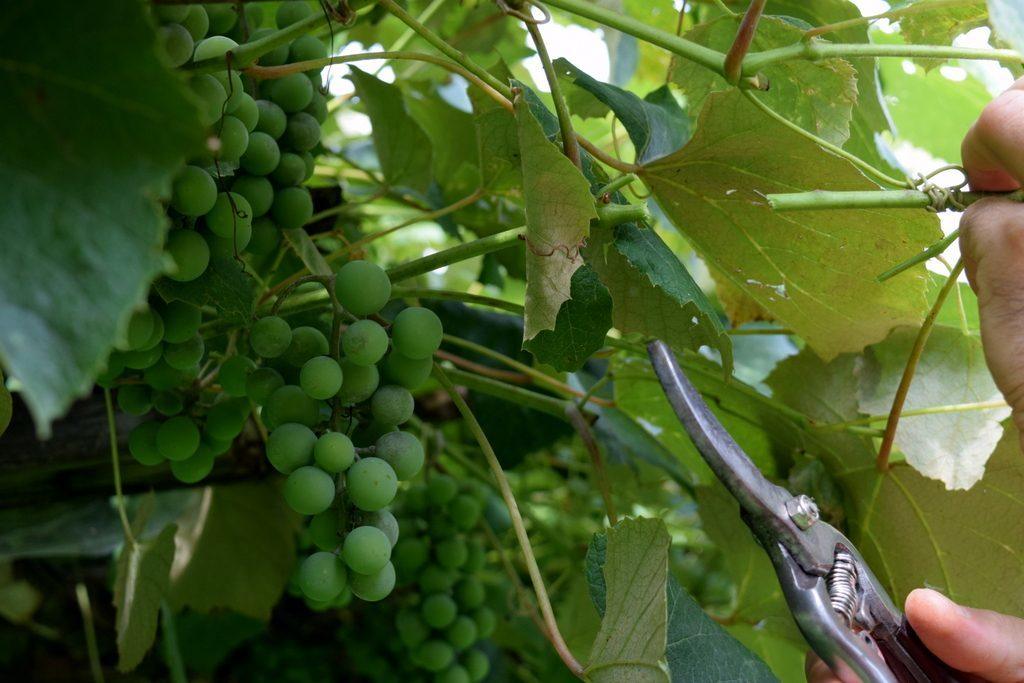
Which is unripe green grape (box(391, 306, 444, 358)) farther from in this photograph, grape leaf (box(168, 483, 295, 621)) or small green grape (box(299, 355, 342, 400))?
grape leaf (box(168, 483, 295, 621))

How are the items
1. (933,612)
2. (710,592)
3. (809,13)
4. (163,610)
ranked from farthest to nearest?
(710,592), (163,610), (809,13), (933,612)

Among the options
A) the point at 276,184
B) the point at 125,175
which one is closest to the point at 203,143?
the point at 125,175

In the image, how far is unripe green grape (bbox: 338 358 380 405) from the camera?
0.56 meters

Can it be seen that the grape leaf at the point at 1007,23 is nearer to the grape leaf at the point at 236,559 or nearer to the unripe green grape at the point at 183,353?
the unripe green grape at the point at 183,353

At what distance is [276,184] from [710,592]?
3.30 feet

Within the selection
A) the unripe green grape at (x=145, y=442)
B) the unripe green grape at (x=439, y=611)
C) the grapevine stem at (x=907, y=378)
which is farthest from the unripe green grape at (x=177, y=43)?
the unripe green grape at (x=439, y=611)

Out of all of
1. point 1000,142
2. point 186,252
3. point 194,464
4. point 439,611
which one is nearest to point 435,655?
point 439,611

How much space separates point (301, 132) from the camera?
25.0 inches

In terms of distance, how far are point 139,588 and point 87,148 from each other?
1.78 ft

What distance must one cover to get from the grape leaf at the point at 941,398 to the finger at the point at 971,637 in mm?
124

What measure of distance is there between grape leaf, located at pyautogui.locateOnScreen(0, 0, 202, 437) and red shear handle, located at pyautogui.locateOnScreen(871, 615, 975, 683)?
1.85ft

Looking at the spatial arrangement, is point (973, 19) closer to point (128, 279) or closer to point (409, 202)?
point (409, 202)

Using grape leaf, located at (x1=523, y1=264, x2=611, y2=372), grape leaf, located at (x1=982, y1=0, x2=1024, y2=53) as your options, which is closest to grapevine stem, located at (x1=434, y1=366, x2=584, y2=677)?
grape leaf, located at (x1=523, y1=264, x2=611, y2=372)

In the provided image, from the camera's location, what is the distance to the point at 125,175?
0.30 m
